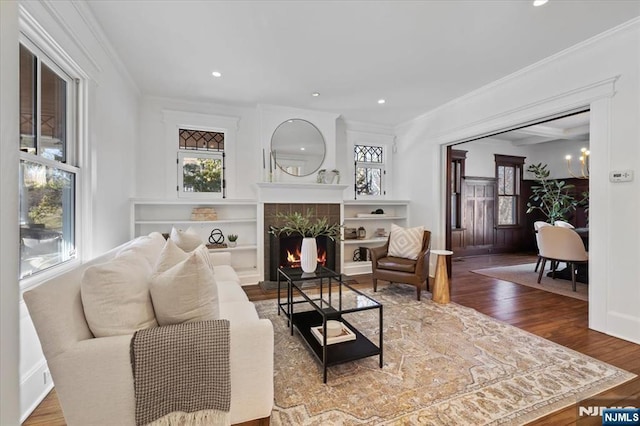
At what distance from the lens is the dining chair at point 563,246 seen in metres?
4.02

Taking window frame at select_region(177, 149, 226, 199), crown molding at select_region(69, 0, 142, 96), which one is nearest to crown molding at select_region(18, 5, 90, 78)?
crown molding at select_region(69, 0, 142, 96)

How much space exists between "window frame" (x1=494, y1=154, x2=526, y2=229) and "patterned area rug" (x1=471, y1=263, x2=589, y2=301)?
1.66m

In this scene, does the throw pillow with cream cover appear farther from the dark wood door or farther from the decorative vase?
the dark wood door

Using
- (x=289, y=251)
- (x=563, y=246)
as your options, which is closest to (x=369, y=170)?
(x=289, y=251)

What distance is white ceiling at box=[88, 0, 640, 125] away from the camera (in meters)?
2.29

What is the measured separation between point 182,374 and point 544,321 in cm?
335

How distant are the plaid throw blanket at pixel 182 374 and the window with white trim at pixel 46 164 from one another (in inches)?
43.9

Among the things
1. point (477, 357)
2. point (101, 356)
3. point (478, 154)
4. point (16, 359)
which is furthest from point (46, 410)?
point (478, 154)

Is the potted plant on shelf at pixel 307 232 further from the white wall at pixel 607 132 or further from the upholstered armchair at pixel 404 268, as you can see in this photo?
the white wall at pixel 607 132

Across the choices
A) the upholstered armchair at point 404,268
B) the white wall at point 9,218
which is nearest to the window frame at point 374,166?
the upholstered armchair at point 404,268

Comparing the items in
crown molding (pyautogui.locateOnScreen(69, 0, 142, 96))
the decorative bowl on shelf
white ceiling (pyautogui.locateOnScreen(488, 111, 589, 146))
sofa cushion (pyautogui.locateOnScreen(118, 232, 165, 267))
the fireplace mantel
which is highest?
white ceiling (pyautogui.locateOnScreen(488, 111, 589, 146))

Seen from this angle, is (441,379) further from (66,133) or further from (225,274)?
(66,133)

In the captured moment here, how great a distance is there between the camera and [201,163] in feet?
14.4

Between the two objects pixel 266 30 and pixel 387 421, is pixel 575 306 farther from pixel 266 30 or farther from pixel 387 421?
pixel 266 30
